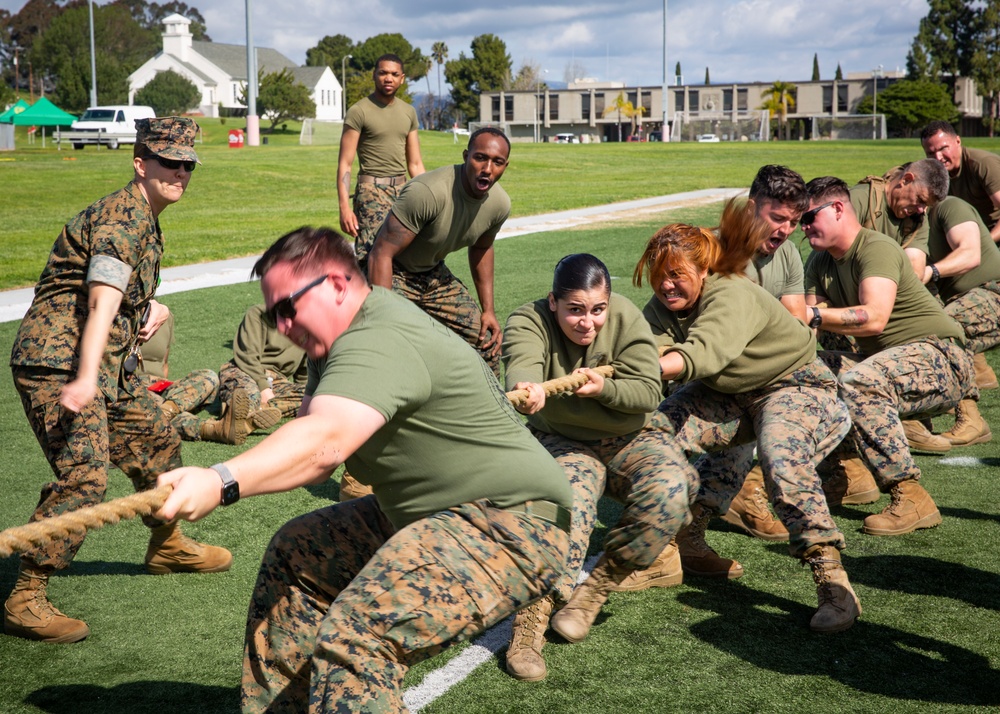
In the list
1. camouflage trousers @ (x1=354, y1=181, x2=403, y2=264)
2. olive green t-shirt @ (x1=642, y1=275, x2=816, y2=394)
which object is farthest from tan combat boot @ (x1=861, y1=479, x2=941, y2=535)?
camouflage trousers @ (x1=354, y1=181, x2=403, y2=264)

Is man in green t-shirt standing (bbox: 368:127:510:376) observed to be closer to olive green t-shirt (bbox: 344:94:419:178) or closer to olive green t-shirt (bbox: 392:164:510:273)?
olive green t-shirt (bbox: 392:164:510:273)

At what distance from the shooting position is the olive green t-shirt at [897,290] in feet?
19.6

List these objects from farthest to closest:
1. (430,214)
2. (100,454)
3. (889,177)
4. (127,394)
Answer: (889,177) < (430,214) < (127,394) < (100,454)

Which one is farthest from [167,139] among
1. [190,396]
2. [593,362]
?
[190,396]

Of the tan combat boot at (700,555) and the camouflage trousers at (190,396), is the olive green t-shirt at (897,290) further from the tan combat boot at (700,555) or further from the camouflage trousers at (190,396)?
the camouflage trousers at (190,396)

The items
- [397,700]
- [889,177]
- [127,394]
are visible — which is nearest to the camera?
[397,700]

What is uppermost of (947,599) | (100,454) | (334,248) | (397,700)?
(334,248)

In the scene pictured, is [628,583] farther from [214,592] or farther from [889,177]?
[889,177]

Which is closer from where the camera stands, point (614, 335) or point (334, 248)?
point (334, 248)

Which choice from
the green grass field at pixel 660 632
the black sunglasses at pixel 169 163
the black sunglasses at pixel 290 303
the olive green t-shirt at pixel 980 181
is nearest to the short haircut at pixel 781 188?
the green grass field at pixel 660 632

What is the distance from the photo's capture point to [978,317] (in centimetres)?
770

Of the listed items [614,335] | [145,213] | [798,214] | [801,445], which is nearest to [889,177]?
[798,214]

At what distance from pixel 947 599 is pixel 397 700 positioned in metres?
3.20

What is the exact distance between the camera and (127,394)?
4.57 meters
